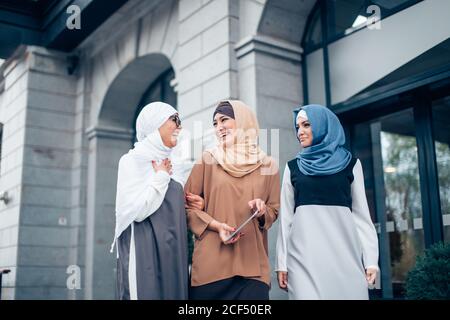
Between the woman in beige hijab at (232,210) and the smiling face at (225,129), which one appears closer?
the woman in beige hijab at (232,210)

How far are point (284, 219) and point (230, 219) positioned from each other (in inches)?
14.3

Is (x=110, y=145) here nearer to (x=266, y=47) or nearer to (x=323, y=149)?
(x=266, y=47)

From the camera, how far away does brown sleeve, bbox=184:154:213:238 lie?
3.59 meters

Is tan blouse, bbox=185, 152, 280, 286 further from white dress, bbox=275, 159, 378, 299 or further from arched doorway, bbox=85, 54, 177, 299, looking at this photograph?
arched doorway, bbox=85, 54, 177, 299

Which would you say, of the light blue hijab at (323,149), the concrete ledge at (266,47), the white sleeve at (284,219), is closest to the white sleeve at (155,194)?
the white sleeve at (284,219)

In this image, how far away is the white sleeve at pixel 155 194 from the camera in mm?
3514

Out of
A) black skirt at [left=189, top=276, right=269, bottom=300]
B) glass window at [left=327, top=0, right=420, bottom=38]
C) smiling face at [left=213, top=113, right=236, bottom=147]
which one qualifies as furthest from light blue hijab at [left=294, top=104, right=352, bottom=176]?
glass window at [left=327, top=0, right=420, bottom=38]

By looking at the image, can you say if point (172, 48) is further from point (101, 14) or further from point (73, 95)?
point (73, 95)

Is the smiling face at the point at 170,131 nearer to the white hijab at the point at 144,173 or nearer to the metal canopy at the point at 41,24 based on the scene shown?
the white hijab at the point at 144,173

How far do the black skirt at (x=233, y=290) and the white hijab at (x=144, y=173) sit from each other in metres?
0.62

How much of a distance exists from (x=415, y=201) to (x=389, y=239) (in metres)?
0.54

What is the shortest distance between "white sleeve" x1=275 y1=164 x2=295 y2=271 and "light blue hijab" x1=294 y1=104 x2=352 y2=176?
6.6 inches

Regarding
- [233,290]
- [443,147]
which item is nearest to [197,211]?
[233,290]

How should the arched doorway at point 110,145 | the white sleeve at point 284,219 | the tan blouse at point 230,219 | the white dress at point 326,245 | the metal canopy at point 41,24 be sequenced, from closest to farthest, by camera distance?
the white dress at point 326,245 → the tan blouse at point 230,219 → the white sleeve at point 284,219 → the metal canopy at point 41,24 → the arched doorway at point 110,145
